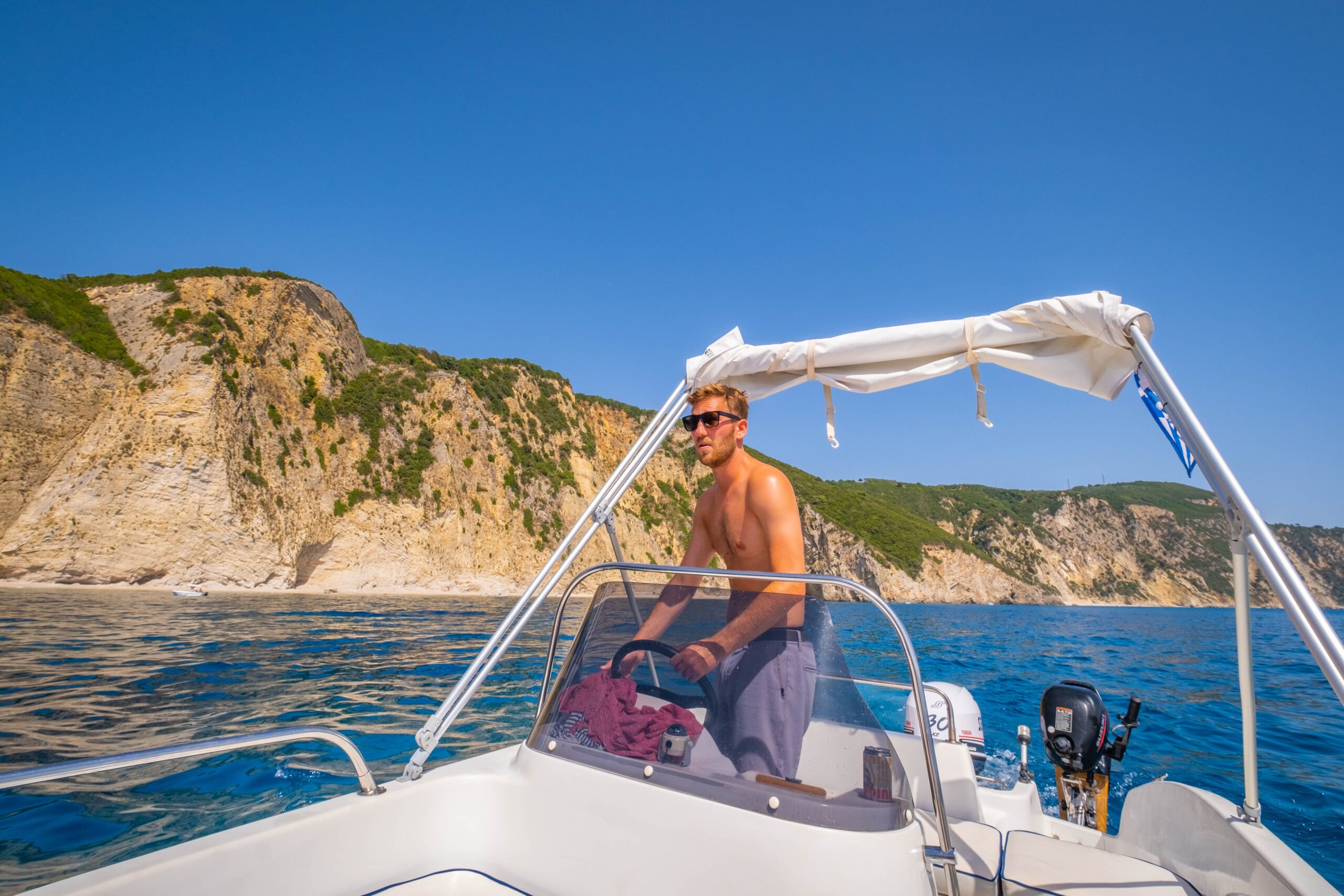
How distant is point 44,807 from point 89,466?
26.2 metres

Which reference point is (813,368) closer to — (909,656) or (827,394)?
(827,394)

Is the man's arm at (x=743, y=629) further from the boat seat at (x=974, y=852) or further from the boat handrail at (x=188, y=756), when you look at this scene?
the boat handrail at (x=188, y=756)

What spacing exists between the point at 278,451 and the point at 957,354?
100 ft

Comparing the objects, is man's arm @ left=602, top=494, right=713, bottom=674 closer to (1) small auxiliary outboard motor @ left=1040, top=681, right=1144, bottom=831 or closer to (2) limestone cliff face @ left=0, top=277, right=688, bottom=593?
(1) small auxiliary outboard motor @ left=1040, top=681, right=1144, bottom=831

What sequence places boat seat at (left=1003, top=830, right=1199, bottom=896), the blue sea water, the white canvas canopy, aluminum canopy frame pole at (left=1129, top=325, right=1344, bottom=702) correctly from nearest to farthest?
aluminum canopy frame pole at (left=1129, top=325, right=1344, bottom=702)
boat seat at (left=1003, top=830, right=1199, bottom=896)
the white canvas canopy
the blue sea water

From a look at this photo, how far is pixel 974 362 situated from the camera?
297 centimetres

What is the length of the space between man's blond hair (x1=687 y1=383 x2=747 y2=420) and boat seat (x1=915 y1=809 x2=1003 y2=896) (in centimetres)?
162

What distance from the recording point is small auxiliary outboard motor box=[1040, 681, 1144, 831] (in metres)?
3.38

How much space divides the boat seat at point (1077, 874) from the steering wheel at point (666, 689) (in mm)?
1038

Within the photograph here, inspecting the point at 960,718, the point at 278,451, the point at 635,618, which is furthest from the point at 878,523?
the point at 635,618

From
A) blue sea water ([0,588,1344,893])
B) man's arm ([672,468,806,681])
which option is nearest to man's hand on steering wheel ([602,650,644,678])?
man's arm ([672,468,806,681])

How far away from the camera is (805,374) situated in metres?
3.41

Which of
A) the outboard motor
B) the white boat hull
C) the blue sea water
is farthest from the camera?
the outboard motor

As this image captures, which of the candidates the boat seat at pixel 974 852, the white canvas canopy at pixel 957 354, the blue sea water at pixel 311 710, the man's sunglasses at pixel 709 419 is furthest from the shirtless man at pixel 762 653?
the blue sea water at pixel 311 710
